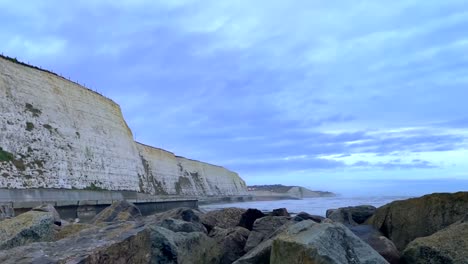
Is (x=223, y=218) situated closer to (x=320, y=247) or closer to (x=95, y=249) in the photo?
(x=95, y=249)

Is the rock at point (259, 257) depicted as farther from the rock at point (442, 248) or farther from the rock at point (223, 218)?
the rock at point (223, 218)

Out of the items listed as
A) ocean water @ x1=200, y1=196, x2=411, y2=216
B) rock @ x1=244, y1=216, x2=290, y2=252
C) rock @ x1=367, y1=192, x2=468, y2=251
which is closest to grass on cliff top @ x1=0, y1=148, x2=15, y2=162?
ocean water @ x1=200, y1=196, x2=411, y2=216

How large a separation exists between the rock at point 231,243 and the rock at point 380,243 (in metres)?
1.86

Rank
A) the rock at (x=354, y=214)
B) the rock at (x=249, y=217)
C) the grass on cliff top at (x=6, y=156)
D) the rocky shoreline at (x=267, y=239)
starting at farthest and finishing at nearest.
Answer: the grass on cliff top at (x=6, y=156)
the rock at (x=354, y=214)
the rock at (x=249, y=217)
the rocky shoreline at (x=267, y=239)

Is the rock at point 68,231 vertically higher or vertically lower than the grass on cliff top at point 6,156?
lower

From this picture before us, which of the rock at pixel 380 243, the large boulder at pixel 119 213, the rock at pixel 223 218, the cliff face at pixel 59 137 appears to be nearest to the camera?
the rock at pixel 380 243

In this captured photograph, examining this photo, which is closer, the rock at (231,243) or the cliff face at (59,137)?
the rock at (231,243)

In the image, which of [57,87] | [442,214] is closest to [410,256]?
[442,214]

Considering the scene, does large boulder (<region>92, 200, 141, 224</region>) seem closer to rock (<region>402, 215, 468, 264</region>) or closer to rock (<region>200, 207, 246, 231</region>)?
rock (<region>200, 207, 246, 231</region>)

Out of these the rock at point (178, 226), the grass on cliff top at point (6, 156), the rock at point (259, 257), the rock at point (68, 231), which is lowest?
the rock at point (259, 257)

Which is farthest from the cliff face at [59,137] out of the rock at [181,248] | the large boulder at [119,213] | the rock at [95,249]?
the rock at [181,248]

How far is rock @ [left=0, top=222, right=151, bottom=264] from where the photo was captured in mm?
5301

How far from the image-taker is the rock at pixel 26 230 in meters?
8.18

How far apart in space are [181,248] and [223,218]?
4437 mm
